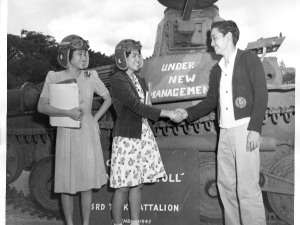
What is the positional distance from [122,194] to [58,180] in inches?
30.1

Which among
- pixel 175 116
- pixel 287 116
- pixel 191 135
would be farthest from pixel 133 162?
pixel 287 116

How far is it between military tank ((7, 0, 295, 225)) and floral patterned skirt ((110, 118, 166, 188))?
0.94m

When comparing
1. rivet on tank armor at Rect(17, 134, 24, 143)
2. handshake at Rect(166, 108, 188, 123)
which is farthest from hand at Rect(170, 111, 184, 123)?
rivet on tank armor at Rect(17, 134, 24, 143)

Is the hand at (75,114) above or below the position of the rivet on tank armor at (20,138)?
above

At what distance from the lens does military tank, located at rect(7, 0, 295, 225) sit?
5.60 meters

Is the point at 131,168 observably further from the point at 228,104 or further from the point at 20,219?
the point at 20,219

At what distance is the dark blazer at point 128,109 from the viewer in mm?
4660

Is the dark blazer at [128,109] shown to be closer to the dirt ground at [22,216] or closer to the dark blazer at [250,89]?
the dark blazer at [250,89]

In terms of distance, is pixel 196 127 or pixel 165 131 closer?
pixel 196 127

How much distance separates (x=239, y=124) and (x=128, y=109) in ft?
4.03

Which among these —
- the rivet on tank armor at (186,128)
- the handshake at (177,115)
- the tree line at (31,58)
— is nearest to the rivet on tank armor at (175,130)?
the rivet on tank armor at (186,128)

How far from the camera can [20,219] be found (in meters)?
6.34

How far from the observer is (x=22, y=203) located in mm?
6684

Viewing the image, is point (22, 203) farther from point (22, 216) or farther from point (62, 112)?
point (62, 112)
